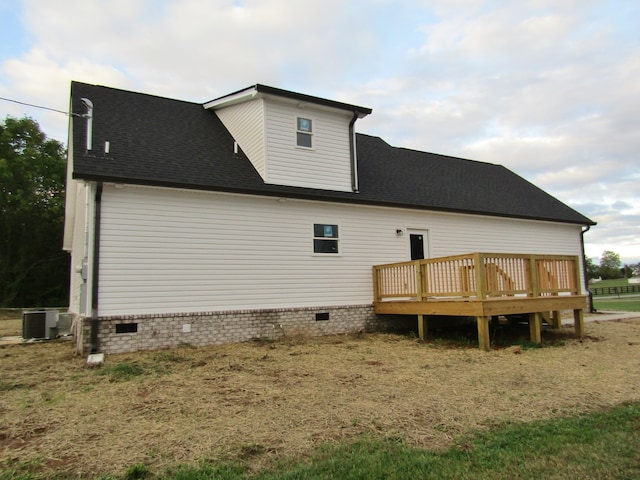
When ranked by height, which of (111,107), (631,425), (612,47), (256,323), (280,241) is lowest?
(631,425)

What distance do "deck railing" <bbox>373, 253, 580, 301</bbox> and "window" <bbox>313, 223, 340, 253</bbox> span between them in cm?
160

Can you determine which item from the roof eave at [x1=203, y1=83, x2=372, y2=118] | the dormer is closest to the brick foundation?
the dormer

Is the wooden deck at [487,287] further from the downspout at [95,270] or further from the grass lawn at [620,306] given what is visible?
the grass lawn at [620,306]

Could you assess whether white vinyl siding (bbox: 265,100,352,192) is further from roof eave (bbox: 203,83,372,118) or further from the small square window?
roof eave (bbox: 203,83,372,118)

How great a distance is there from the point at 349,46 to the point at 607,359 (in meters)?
9.15

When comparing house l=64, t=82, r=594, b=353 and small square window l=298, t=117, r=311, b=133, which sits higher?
small square window l=298, t=117, r=311, b=133

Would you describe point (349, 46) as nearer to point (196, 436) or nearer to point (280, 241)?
point (280, 241)

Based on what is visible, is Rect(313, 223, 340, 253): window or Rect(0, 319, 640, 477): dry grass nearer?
Rect(0, 319, 640, 477): dry grass

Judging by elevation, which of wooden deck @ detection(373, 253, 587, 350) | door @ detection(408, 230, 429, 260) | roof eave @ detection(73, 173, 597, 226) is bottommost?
wooden deck @ detection(373, 253, 587, 350)

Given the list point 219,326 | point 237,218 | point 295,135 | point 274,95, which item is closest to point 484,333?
point 219,326

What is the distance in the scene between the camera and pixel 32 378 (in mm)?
6746

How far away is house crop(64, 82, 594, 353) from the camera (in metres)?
8.80

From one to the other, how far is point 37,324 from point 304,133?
29.1ft

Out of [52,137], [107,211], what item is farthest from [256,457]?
[52,137]
